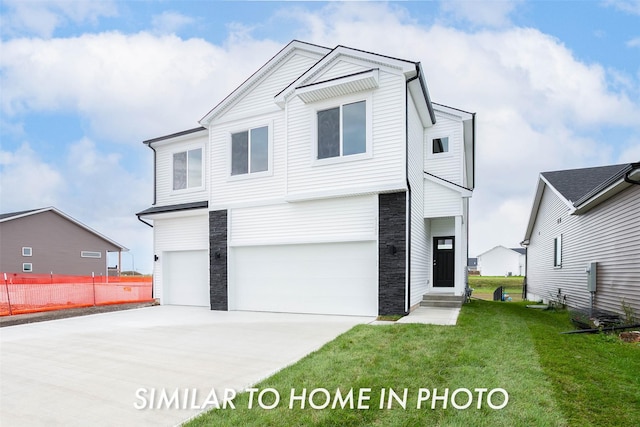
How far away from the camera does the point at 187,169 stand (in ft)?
46.5

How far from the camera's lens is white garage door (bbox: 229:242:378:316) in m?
9.98

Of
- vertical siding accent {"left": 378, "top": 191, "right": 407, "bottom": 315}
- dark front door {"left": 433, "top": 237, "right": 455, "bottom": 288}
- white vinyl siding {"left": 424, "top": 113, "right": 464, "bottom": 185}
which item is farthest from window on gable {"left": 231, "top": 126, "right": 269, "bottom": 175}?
A: dark front door {"left": 433, "top": 237, "right": 455, "bottom": 288}

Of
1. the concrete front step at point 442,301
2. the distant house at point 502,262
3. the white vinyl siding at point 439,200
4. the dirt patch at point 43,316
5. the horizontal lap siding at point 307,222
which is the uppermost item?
the white vinyl siding at point 439,200

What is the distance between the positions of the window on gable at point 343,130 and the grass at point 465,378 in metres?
5.04

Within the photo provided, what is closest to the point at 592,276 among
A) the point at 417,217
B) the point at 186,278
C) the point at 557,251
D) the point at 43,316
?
the point at 417,217

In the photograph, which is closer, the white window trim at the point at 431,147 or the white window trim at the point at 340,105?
the white window trim at the point at 340,105

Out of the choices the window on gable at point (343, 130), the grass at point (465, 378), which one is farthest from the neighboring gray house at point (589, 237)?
the window on gable at point (343, 130)

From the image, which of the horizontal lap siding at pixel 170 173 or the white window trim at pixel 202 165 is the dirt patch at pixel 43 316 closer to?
the horizontal lap siding at pixel 170 173

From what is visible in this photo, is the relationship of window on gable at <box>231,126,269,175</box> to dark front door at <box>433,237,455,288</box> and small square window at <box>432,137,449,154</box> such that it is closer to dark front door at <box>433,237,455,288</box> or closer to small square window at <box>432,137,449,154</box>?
small square window at <box>432,137,449,154</box>

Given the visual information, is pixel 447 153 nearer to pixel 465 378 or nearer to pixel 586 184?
pixel 586 184

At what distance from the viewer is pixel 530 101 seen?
15383 mm

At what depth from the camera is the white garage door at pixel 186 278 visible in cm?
1343

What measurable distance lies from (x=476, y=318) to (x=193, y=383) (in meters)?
6.78

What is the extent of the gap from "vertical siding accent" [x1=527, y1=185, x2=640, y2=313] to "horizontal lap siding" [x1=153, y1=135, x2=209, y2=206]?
1232 cm
